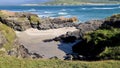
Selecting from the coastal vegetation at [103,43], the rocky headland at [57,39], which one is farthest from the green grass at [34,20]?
the coastal vegetation at [103,43]

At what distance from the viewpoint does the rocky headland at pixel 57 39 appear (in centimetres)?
3491

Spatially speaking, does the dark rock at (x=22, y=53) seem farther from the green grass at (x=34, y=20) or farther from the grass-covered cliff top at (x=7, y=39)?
the green grass at (x=34, y=20)

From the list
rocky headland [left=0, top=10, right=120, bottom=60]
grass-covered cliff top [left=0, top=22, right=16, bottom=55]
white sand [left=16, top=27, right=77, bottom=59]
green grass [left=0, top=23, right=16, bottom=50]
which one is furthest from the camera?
white sand [left=16, top=27, right=77, bottom=59]

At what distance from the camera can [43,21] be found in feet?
204

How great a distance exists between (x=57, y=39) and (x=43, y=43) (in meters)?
2.45

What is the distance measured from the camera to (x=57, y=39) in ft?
161

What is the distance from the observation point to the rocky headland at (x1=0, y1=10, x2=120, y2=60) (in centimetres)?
3491

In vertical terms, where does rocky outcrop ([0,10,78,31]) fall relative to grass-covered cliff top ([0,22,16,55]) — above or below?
below

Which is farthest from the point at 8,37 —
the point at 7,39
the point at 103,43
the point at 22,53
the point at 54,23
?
the point at 54,23

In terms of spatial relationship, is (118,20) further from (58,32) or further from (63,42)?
(58,32)

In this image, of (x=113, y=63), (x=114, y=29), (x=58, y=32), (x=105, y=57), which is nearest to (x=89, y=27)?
(x=58, y=32)

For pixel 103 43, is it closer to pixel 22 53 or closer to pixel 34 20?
pixel 22 53

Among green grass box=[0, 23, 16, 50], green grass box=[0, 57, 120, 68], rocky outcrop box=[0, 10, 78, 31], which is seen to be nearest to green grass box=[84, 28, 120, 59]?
green grass box=[0, 23, 16, 50]

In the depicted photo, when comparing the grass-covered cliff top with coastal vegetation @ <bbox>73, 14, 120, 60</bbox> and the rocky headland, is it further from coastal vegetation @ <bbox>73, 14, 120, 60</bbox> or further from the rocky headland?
coastal vegetation @ <bbox>73, 14, 120, 60</bbox>
